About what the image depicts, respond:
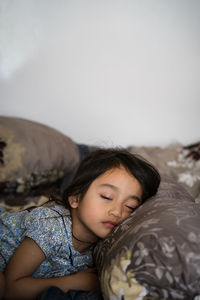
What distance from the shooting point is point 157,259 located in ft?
2.03

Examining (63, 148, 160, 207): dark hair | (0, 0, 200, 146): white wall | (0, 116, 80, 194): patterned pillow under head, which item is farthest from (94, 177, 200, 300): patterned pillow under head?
(0, 0, 200, 146): white wall

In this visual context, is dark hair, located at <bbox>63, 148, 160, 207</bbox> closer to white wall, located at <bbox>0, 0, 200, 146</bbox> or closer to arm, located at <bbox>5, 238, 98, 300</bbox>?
arm, located at <bbox>5, 238, 98, 300</bbox>

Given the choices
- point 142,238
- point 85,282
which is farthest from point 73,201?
point 142,238

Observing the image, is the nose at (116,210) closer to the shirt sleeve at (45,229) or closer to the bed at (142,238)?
the bed at (142,238)

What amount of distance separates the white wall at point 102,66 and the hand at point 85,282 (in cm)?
113

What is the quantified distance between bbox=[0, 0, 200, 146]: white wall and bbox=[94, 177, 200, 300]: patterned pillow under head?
120cm

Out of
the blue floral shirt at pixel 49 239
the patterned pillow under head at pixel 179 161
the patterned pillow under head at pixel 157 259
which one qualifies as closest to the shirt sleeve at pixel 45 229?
the blue floral shirt at pixel 49 239

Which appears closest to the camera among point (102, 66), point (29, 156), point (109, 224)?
point (109, 224)

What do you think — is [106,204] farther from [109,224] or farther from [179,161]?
[179,161]

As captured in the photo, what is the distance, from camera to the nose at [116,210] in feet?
3.03

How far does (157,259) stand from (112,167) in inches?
17.6

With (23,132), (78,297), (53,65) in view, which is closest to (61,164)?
(23,132)

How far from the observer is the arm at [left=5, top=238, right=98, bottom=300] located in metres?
0.80

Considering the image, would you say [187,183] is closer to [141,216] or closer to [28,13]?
[141,216]
